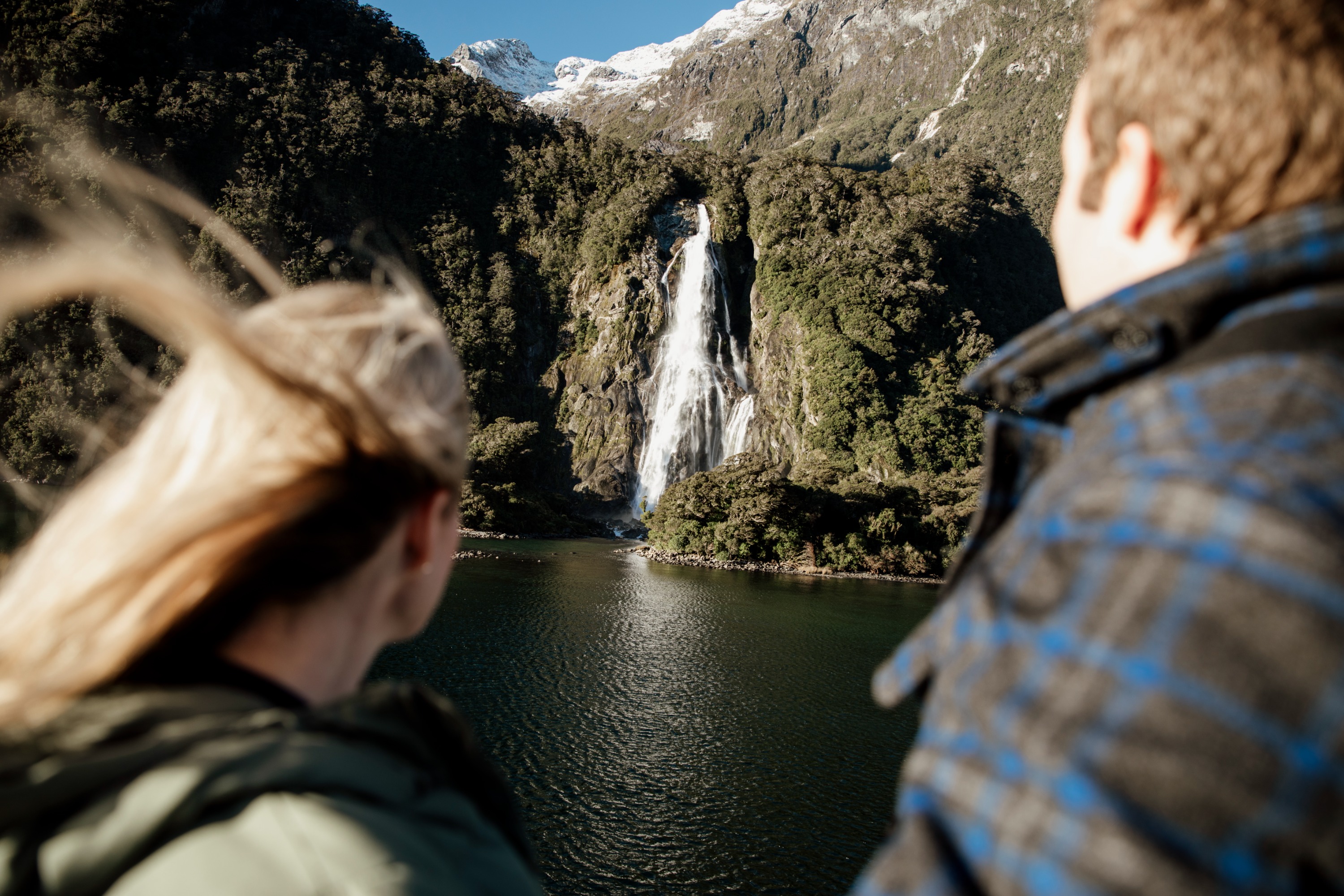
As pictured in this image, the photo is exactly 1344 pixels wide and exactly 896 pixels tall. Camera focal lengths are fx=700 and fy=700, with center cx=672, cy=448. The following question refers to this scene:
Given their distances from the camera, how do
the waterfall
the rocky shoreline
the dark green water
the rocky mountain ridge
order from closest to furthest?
the dark green water
the rocky shoreline
the waterfall
the rocky mountain ridge

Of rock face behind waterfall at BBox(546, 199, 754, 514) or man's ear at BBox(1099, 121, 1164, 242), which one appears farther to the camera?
rock face behind waterfall at BBox(546, 199, 754, 514)

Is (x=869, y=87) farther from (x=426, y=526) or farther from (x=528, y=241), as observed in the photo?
(x=426, y=526)

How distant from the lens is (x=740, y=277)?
162 ft

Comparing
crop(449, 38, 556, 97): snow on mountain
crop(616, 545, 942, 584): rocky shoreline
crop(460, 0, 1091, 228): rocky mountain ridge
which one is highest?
crop(449, 38, 556, 97): snow on mountain

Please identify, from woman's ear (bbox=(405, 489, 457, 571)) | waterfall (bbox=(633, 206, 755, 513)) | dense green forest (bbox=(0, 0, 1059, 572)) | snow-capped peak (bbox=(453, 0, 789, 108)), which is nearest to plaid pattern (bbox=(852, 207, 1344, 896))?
woman's ear (bbox=(405, 489, 457, 571))

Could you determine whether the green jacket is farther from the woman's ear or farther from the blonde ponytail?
the woman's ear

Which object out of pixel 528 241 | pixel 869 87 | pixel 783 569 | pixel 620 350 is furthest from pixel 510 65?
pixel 783 569

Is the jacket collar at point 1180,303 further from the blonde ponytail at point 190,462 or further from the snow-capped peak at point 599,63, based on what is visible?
the snow-capped peak at point 599,63

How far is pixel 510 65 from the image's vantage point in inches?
5034

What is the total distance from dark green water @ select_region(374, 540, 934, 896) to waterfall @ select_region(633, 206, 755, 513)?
73.5 feet

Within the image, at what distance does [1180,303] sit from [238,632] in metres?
1.11

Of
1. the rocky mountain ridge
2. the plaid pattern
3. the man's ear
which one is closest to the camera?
the plaid pattern

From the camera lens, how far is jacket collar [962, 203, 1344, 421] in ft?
2.26

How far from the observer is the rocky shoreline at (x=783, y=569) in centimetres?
2642
